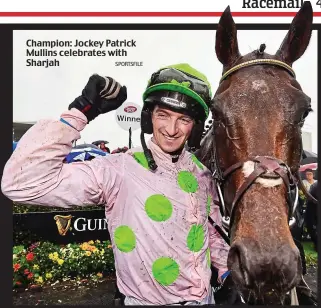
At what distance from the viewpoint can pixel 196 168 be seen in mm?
2199

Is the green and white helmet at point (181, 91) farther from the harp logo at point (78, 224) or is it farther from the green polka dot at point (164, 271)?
the harp logo at point (78, 224)

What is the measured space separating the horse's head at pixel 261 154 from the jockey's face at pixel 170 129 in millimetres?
199

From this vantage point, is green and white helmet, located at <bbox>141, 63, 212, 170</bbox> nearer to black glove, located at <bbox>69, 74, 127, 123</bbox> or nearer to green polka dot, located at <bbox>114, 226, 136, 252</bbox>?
black glove, located at <bbox>69, 74, 127, 123</bbox>

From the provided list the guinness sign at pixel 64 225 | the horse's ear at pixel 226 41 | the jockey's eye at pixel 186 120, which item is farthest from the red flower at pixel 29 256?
the horse's ear at pixel 226 41

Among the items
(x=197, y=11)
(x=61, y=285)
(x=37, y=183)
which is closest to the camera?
(x=37, y=183)

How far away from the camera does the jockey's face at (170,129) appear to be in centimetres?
198

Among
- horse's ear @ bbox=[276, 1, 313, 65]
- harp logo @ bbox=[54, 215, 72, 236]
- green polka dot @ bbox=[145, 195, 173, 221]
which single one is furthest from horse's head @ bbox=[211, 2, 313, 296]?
harp logo @ bbox=[54, 215, 72, 236]

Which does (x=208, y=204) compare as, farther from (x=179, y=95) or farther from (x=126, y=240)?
(x=179, y=95)

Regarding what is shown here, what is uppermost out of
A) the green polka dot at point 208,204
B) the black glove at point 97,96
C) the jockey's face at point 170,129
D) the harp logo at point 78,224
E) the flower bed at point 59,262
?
the black glove at point 97,96

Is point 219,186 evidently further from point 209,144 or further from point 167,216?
point 209,144

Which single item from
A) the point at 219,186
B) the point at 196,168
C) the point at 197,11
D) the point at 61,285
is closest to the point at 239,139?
the point at 219,186

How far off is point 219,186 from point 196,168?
257 millimetres

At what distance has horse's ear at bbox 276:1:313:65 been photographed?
2.12 meters

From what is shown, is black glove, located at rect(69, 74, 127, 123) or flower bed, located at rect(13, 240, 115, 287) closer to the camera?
black glove, located at rect(69, 74, 127, 123)
